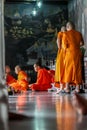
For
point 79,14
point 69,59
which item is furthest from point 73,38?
point 79,14

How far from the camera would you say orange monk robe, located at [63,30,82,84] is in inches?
411

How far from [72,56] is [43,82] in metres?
6.10

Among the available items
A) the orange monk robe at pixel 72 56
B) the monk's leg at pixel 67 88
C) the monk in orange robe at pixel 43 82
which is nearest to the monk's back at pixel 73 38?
the orange monk robe at pixel 72 56

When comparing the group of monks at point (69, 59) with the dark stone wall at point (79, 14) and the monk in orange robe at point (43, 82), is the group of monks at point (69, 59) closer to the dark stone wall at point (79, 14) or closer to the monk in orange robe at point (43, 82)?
the monk in orange robe at point (43, 82)

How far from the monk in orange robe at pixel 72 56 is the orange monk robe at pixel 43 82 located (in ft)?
18.5

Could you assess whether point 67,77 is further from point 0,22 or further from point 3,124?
point 3,124

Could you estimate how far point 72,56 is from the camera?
10.5m

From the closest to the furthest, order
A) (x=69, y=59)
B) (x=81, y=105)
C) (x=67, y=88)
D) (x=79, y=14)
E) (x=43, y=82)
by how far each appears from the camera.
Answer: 1. (x=81, y=105)
2. (x=67, y=88)
3. (x=69, y=59)
4. (x=43, y=82)
5. (x=79, y=14)

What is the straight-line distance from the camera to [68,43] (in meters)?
10.5

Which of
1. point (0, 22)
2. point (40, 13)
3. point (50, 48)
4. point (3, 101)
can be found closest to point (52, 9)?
point (40, 13)

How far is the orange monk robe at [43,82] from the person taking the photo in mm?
16234

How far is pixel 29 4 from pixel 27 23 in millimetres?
1213

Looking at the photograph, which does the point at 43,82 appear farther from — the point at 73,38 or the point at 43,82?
the point at 73,38

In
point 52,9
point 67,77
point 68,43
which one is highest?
point 52,9
